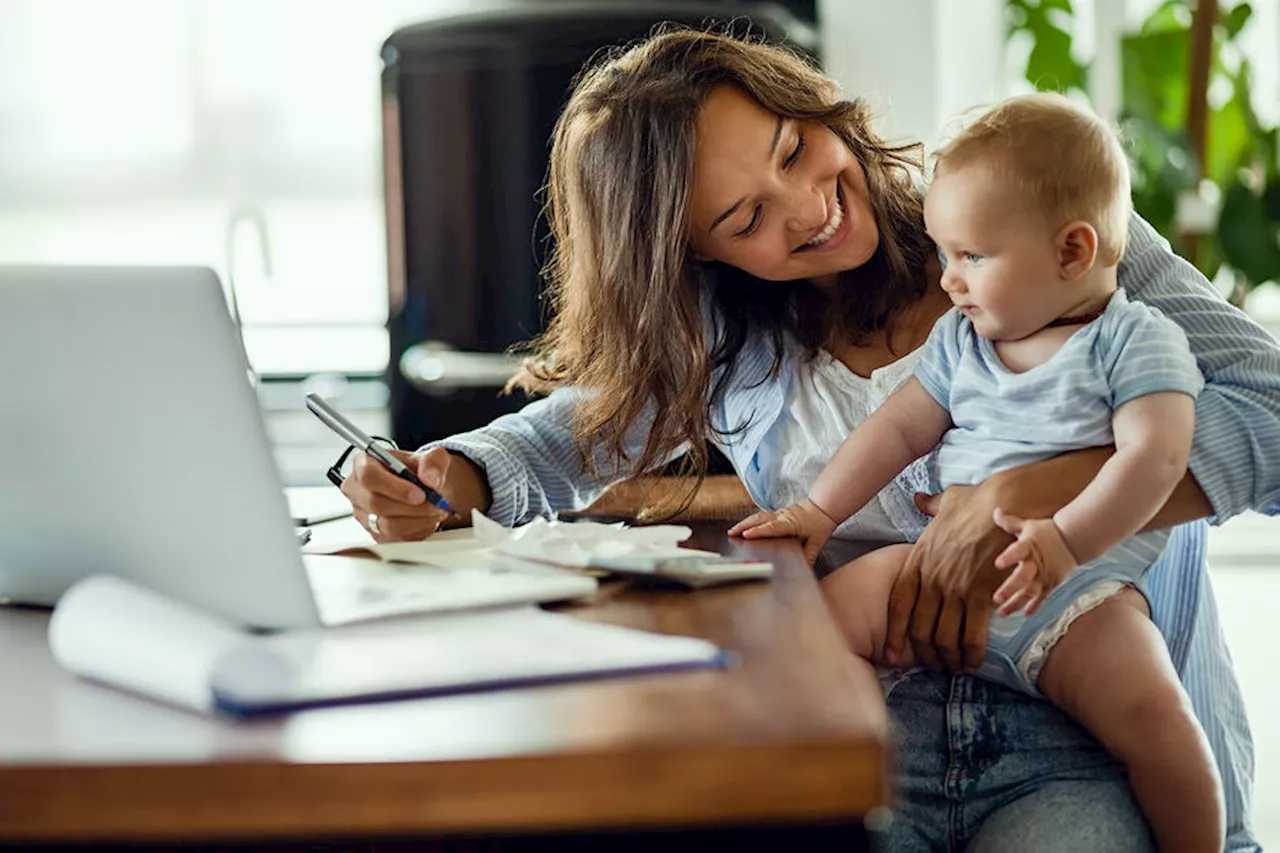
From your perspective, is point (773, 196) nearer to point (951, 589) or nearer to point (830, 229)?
point (830, 229)

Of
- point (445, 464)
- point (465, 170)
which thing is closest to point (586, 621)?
point (445, 464)

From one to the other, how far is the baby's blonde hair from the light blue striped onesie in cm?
8

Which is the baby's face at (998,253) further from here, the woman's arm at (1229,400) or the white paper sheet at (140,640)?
the white paper sheet at (140,640)

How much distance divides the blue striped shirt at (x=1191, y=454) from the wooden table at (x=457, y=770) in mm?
731

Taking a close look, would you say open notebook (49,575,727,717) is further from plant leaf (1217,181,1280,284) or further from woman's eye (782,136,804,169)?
plant leaf (1217,181,1280,284)

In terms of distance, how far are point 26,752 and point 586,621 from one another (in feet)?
1.17

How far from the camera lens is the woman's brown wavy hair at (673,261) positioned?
5.33 feet

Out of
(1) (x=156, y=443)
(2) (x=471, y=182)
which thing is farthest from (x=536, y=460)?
(2) (x=471, y=182)

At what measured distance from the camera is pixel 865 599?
1.32m

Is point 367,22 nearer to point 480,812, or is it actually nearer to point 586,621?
point 586,621

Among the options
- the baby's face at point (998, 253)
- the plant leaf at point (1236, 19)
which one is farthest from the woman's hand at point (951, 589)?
the plant leaf at point (1236, 19)

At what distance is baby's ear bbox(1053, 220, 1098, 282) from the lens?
4.41 feet

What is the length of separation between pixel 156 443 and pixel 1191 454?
87 centimetres

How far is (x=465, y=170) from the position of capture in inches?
124
